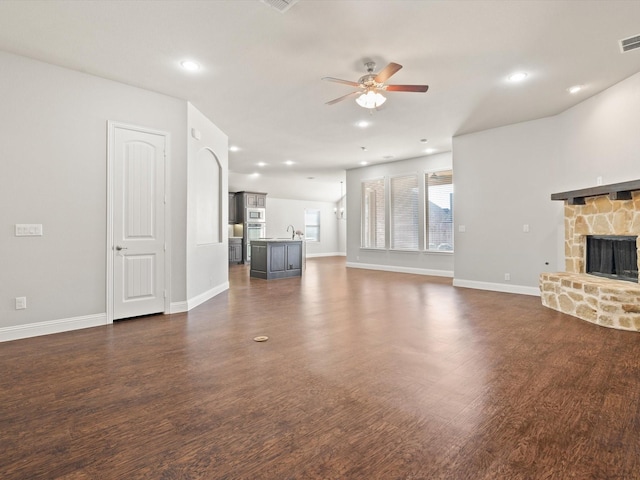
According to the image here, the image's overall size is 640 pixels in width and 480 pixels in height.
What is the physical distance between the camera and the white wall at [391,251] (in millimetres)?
8367

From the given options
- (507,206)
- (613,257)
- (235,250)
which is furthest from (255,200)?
(613,257)

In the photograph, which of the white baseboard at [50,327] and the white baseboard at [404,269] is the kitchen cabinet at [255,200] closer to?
the white baseboard at [404,269]

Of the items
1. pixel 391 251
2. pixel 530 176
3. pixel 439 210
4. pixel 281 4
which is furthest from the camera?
pixel 391 251

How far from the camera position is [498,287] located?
6391 mm

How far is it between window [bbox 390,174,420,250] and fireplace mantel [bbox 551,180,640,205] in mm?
3805

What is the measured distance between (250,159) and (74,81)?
5.10 meters

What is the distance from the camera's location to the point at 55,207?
3840 mm

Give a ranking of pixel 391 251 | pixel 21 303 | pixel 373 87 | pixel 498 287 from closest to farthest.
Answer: pixel 21 303 < pixel 373 87 < pixel 498 287 < pixel 391 251

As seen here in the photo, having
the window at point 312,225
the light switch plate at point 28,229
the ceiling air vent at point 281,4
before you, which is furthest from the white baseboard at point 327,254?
the ceiling air vent at point 281,4

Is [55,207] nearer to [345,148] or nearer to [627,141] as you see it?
[345,148]

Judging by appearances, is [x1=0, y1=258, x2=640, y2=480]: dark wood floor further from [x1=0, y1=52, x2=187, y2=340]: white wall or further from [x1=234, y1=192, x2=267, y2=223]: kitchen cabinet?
[x1=234, y1=192, x2=267, y2=223]: kitchen cabinet

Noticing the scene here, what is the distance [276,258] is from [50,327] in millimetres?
5075

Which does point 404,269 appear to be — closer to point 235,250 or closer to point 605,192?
point 605,192

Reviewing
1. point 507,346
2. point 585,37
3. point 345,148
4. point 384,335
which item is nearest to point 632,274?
point 507,346
